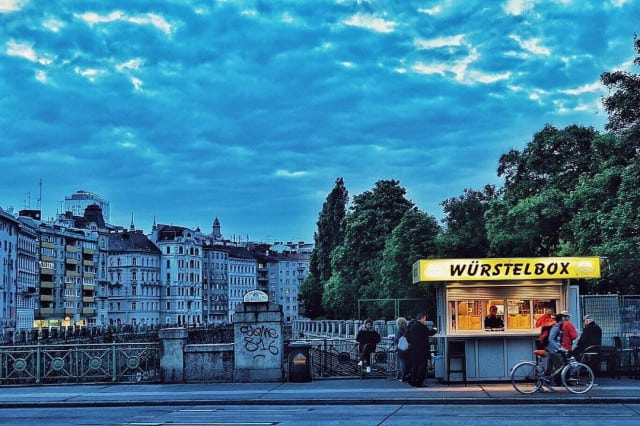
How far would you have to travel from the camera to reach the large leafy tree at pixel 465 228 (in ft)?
238

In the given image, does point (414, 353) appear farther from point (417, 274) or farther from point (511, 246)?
point (511, 246)

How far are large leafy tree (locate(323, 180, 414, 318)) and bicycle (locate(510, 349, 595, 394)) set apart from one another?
205ft

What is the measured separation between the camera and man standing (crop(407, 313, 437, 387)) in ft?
86.0

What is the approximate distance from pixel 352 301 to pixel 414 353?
2563 inches

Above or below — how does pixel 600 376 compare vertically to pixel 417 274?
below

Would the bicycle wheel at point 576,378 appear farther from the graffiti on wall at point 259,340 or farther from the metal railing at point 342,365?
the graffiti on wall at point 259,340

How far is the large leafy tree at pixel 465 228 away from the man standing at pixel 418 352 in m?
→ 46.1

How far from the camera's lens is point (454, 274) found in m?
26.6

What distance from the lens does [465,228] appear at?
76.1 m

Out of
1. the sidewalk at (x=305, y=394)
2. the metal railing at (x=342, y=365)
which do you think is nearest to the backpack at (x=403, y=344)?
the sidewalk at (x=305, y=394)

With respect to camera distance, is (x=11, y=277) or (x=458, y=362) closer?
(x=458, y=362)

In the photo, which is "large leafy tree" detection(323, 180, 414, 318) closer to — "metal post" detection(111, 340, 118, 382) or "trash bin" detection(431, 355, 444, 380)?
"metal post" detection(111, 340, 118, 382)

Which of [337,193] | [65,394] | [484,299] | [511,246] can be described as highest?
[337,193]

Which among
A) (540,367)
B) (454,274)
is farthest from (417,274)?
(540,367)
